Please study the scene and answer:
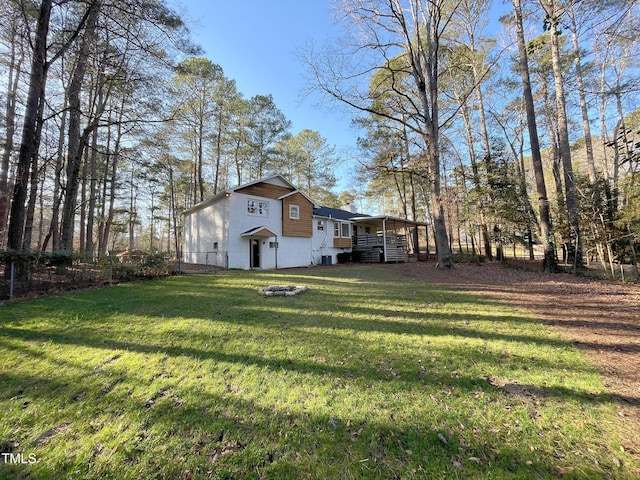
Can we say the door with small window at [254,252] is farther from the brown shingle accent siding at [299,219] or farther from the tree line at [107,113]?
the tree line at [107,113]

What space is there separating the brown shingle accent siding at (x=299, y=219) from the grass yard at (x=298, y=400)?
13.0 meters

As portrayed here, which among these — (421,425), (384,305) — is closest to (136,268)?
(384,305)

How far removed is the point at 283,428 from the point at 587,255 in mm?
15604

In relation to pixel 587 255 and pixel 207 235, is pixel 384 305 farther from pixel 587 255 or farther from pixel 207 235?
pixel 207 235

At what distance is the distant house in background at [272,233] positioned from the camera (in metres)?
15.4

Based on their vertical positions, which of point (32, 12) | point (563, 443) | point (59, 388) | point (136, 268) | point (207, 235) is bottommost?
point (563, 443)

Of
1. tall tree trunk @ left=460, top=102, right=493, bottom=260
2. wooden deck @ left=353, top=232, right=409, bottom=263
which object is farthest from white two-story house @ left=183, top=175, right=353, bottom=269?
tall tree trunk @ left=460, top=102, right=493, bottom=260

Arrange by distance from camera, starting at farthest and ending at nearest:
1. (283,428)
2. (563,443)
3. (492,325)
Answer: (492,325), (283,428), (563,443)

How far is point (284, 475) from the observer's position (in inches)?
76.5

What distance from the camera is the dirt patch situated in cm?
297

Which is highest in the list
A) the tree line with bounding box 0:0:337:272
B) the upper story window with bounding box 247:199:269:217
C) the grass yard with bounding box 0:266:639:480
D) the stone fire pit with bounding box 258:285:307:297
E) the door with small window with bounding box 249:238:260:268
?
the tree line with bounding box 0:0:337:272

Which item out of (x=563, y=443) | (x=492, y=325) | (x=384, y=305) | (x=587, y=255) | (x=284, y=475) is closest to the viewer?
(x=284, y=475)

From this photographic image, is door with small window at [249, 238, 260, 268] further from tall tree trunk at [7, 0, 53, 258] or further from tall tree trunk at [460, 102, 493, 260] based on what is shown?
tall tree trunk at [460, 102, 493, 260]

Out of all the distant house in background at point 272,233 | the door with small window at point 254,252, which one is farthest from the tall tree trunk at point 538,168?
the door with small window at point 254,252
